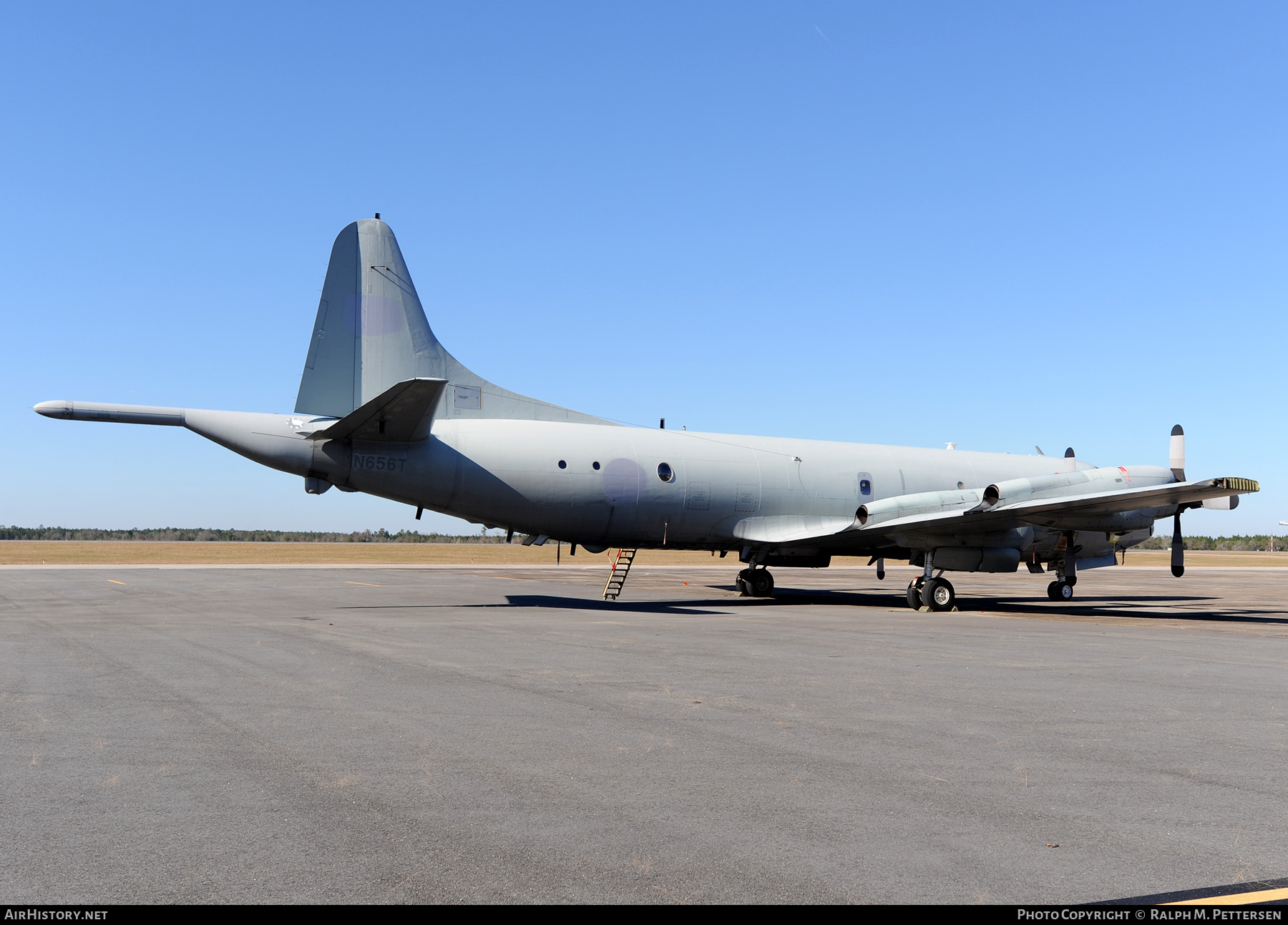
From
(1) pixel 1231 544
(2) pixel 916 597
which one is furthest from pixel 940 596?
(1) pixel 1231 544

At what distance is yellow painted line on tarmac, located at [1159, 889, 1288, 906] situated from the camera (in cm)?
430

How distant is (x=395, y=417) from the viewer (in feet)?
71.6

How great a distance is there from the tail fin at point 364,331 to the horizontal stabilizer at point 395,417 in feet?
4.53

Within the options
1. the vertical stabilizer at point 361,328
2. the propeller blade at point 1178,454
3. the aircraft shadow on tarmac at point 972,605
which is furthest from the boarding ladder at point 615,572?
the propeller blade at point 1178,454

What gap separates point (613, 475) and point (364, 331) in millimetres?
7290

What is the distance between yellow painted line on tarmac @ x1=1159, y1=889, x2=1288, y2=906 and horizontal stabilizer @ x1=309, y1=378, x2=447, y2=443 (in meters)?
17.7

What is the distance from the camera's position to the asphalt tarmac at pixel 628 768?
4625mm

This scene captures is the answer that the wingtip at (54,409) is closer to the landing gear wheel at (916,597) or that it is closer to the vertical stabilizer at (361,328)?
the vertical stabilizer at (361,328)

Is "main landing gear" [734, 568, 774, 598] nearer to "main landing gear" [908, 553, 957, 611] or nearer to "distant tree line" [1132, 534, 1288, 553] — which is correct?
"main landing gear" [908, 553, 957, 611]

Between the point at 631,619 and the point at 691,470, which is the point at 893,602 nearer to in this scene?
the point at 691,470

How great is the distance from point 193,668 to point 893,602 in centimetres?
2202

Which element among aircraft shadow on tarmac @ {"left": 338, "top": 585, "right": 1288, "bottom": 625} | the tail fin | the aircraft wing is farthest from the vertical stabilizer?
the aircraft wing

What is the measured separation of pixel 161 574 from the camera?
38.0 m

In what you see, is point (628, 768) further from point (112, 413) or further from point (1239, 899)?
point (112, 413)
